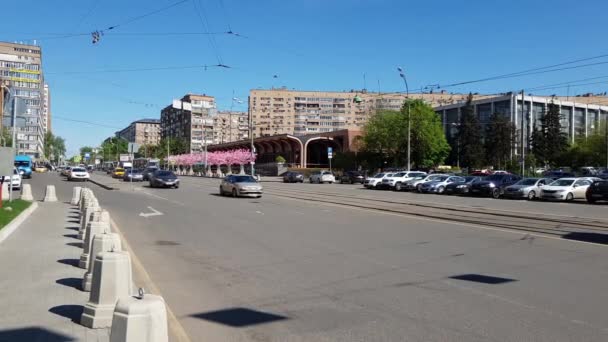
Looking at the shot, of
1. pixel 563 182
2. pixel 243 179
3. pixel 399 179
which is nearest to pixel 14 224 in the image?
pixel 243 179

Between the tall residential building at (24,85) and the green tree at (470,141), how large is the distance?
202 ft

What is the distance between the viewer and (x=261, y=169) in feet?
328

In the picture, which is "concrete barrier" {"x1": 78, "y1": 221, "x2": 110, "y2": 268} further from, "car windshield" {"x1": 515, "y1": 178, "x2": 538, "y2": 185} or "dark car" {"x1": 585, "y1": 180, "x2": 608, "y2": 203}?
"car windshield" {"x1": 515, "y1": 178, "x2": 538, "y2": 185}

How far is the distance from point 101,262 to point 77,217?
1271 cm

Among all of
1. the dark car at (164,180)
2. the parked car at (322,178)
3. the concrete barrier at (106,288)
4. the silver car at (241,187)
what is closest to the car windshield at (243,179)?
the silver car at (241,187)

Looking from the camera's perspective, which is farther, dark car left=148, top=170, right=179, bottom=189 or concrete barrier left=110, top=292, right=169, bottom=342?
dark car left=148, top=170, right=179, bottom=189

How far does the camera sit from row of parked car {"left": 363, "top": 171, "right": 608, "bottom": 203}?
32.4 m

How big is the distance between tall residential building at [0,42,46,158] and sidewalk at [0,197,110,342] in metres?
8.22

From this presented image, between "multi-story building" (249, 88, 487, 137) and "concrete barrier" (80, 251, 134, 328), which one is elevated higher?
"multi-story building" (249, 88, 487, 137)

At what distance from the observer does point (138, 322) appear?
4.11m

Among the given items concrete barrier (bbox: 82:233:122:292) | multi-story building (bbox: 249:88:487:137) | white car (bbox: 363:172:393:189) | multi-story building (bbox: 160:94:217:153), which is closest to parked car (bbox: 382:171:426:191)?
white car (bbox: 363:172:393:189)

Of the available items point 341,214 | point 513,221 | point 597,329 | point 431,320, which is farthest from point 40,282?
point 513,221

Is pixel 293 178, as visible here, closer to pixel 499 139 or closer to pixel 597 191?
pixel 499 139

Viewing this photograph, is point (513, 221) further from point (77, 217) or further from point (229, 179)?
point (229, 179)
